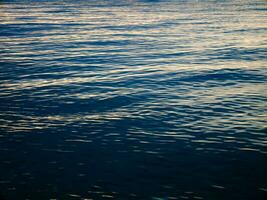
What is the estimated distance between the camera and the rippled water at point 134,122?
10211mm

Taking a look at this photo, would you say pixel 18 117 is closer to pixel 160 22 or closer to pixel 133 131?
pixel 133 131

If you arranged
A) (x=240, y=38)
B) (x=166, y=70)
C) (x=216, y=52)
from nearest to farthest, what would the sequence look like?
(x=166, y=70) < (x=216, y=52) < (x=240, y=38)

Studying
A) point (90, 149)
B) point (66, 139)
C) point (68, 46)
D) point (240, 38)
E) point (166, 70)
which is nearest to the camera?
point (90, 149)

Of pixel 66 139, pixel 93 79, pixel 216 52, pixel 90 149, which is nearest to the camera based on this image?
pixel 90 149

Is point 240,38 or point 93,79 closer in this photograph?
point 93,79

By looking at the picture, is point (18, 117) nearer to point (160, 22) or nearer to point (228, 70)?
point (228, 70)

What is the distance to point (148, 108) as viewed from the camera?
1639 centimetres

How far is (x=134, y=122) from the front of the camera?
48.8 feet

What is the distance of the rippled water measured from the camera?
10.2m

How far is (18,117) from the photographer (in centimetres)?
1548

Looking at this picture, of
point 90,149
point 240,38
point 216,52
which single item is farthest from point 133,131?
point 240,38

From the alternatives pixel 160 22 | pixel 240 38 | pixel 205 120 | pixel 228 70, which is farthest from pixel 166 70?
pixel 160 22

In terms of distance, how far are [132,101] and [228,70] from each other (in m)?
8.09

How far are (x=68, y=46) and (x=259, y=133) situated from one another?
22.4m
